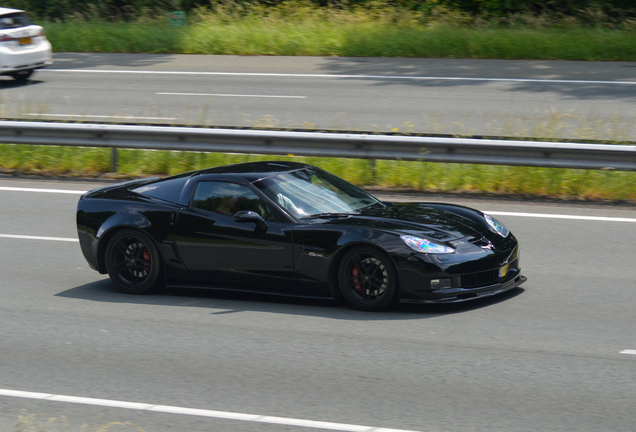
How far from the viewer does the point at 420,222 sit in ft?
24.0

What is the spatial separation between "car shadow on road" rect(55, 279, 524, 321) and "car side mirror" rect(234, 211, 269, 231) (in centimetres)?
74

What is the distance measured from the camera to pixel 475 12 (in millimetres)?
26844

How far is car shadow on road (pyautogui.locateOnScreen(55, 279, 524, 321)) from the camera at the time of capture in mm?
7098

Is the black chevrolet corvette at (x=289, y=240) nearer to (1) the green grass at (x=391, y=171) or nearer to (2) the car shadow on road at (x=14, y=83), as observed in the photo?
(1) the green grass at (x=391, y=171)

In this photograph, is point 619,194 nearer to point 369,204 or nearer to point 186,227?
point 369,204

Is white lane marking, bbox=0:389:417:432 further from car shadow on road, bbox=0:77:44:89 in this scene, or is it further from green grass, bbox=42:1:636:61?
green grass, bbox=42:1:636:61

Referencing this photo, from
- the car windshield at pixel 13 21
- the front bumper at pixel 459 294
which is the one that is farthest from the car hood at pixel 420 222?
the car windshield at pixel 13 21

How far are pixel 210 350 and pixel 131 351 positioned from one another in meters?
A: 0.62

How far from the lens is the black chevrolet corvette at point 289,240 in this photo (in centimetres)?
692

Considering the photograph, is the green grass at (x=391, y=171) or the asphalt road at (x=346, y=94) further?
the asphalt road at (x=346, y=94)

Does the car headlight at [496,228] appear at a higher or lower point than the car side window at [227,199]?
lower

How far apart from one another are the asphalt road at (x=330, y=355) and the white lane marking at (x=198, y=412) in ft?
0.07

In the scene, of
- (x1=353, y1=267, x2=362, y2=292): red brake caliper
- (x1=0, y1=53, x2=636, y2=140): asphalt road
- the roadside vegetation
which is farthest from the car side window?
the roadside vegetation

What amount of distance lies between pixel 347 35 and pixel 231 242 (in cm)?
1785
